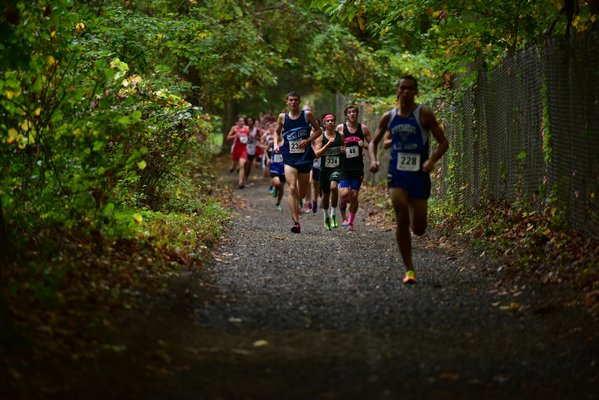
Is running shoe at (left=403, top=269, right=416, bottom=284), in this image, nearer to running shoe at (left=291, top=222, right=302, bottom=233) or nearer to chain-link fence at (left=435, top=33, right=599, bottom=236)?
chain-link fence at (left=435, top=33, right=599, bottom=236)

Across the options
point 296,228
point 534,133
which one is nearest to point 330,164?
point 296,228

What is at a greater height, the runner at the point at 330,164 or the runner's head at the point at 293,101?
the runner's head at the point at 293,101

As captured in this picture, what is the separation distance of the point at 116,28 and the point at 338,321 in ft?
27.0

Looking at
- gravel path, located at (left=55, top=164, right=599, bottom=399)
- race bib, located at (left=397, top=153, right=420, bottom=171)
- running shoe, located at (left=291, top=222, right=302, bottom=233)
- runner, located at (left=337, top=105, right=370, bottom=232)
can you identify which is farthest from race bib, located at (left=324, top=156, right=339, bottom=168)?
race bib, located at (left=397, top=153, right=420, bottom=171)

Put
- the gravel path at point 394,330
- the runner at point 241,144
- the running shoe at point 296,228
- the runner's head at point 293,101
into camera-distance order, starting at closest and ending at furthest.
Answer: the gravel path at point 394,330
the runner's head at point 293,101
the running shoe at point 296,228
the runner at point 241,144

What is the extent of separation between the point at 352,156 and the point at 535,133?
4.16m

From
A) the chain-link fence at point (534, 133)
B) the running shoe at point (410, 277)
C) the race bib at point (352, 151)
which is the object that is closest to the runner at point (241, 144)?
the chain-link fence at point (534, 133)

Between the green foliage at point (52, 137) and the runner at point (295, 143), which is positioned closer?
the green foliage at point (52, 137)

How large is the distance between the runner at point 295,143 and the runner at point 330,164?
1.67 ft

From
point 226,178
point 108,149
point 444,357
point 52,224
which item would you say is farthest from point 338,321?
point 226,178

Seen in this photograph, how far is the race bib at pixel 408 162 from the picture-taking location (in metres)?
9.83

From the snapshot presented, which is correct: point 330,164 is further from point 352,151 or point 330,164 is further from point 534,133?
point 534,133

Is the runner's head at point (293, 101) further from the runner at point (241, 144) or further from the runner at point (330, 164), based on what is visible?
the runner at point (241, 144)

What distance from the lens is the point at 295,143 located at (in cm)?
1535
